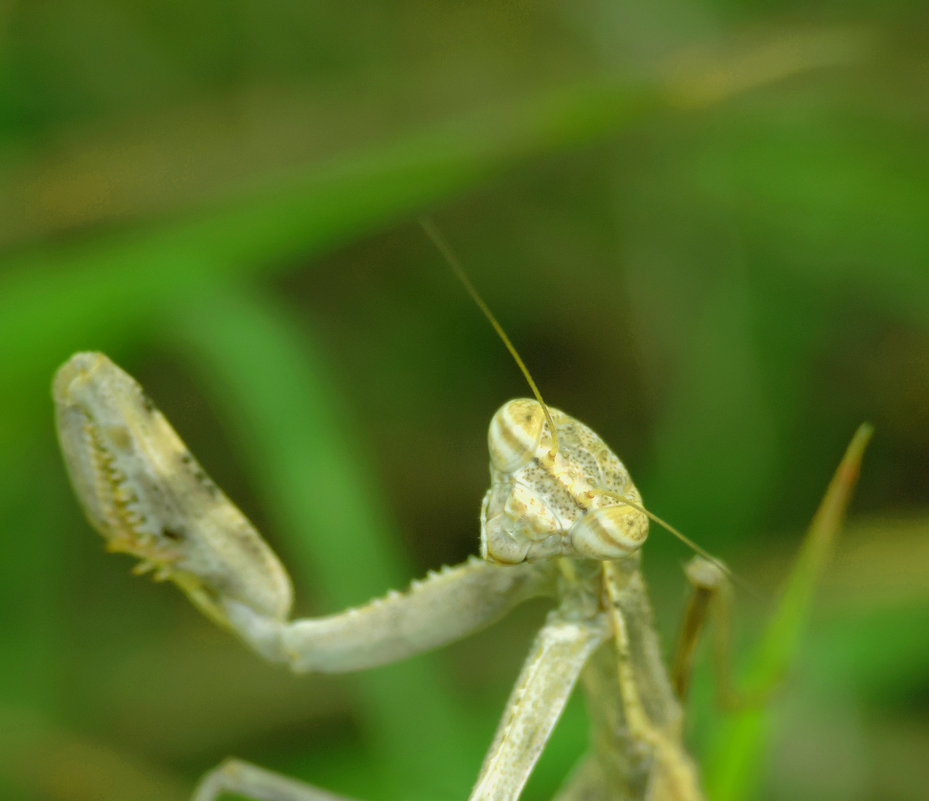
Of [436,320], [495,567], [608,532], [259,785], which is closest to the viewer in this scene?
[608,532]

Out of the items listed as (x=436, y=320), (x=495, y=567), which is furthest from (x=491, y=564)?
(x=436, y=320)

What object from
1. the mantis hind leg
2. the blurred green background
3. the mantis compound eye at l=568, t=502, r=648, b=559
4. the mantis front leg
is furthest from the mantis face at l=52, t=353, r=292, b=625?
the blurred green background

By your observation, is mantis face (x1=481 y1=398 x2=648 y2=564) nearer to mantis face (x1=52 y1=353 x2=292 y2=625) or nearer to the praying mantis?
the praying mantis

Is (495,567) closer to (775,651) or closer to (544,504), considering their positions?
(544,504)

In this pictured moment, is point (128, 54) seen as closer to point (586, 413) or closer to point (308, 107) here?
point (308, 107)

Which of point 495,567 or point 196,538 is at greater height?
point 196,538
